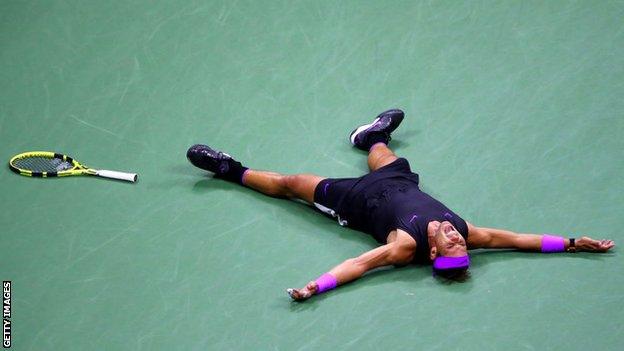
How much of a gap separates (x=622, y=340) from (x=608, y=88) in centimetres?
310

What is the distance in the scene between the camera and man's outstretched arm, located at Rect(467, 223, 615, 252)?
26.2 feet

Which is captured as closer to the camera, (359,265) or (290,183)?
(359,265)

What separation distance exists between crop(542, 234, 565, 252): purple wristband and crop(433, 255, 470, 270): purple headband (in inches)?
26.8

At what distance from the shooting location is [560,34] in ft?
33.4

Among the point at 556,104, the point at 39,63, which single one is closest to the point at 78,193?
the point at 39,63

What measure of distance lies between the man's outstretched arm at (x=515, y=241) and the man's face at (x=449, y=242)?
0.87 feet

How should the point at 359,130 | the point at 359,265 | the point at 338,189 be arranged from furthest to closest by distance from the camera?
the point at 359,130 → the point at 338,189 → the point at 359,265

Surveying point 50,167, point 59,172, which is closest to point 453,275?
point 59,172

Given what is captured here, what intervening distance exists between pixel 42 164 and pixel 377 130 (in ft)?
9.31

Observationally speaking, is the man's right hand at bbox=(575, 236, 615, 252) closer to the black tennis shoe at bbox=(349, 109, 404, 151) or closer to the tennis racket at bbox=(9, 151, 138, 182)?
the black tennis shoe at bbox=(349, 109, 404, 151)

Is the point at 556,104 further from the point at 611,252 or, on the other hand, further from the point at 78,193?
the point at 78,193

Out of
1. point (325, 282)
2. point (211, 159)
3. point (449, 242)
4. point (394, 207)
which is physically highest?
point (211, 159)

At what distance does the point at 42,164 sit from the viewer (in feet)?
30.1

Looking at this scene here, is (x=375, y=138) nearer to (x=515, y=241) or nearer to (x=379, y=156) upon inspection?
(x=379, y=156)
